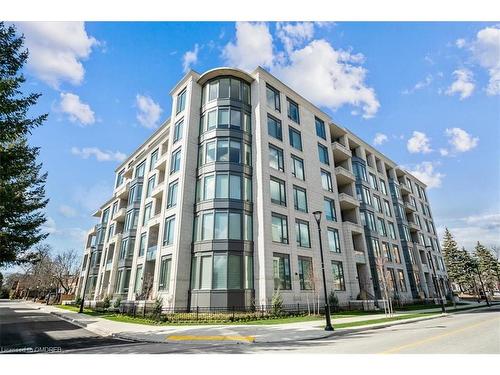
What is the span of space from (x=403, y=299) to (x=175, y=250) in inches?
1192

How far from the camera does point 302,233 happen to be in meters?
27.9

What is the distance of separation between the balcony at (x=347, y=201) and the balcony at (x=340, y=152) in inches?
240

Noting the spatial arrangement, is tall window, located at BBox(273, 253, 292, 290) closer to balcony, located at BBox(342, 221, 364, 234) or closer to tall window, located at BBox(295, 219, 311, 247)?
tall window, located at BBox(295, 219, 311, 247)

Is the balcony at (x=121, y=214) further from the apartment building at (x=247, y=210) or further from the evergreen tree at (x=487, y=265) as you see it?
the evergreen tree at (x=487, y=265)

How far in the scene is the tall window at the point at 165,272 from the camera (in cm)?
2438

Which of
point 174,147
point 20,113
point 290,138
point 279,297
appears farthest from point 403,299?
point 20,113

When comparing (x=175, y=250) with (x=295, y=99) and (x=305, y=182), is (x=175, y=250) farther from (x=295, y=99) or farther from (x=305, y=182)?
(x=295, y=99)

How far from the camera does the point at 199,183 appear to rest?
1045 inches

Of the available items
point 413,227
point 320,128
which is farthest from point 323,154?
point 413,227

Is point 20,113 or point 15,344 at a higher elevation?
point 20,113

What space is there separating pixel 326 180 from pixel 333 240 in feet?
23.4

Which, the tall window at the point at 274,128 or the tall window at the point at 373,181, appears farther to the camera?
the tall window at the point at 373,181

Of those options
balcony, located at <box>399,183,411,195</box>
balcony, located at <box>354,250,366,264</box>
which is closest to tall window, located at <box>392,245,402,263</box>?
balcony, located at <box>354,250,366,264</box>

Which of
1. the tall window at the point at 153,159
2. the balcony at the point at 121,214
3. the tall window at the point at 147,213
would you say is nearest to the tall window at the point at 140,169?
the tall window at the point at 153,159
